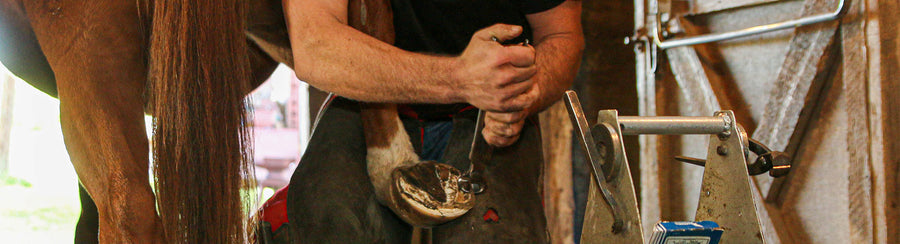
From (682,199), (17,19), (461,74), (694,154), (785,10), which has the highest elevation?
(785,10)

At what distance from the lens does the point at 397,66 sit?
99 cm

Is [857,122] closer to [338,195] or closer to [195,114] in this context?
[338,195]

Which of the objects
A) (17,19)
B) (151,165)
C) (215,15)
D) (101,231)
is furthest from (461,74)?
(17,19)

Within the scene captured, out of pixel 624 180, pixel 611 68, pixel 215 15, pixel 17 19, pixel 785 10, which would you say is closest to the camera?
pixel 624 180

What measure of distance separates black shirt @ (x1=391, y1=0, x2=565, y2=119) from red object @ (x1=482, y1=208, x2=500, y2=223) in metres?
0.24

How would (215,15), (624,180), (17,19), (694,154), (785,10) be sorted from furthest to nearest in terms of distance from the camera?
(694,154) → (785,10) → (17,19) → (215,15) → (624,180)

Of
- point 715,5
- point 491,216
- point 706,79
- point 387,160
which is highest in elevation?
point 715,5

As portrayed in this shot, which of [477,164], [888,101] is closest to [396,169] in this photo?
[477,164]

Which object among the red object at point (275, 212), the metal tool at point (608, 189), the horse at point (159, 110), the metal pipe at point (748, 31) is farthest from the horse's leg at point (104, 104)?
the metal pipe at point (748, 31)

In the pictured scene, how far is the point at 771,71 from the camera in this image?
71.4 inches

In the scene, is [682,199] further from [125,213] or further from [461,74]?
[125,213]

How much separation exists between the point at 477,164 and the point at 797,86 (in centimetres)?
110

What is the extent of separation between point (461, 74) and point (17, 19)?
0.77 meters

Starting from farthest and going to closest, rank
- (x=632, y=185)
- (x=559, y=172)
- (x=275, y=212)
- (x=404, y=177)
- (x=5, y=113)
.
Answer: (x=5, y=113) → (x=559, y=172) → (x=275, y=212) → (x=404, y=177) → (x=632, y=185)
